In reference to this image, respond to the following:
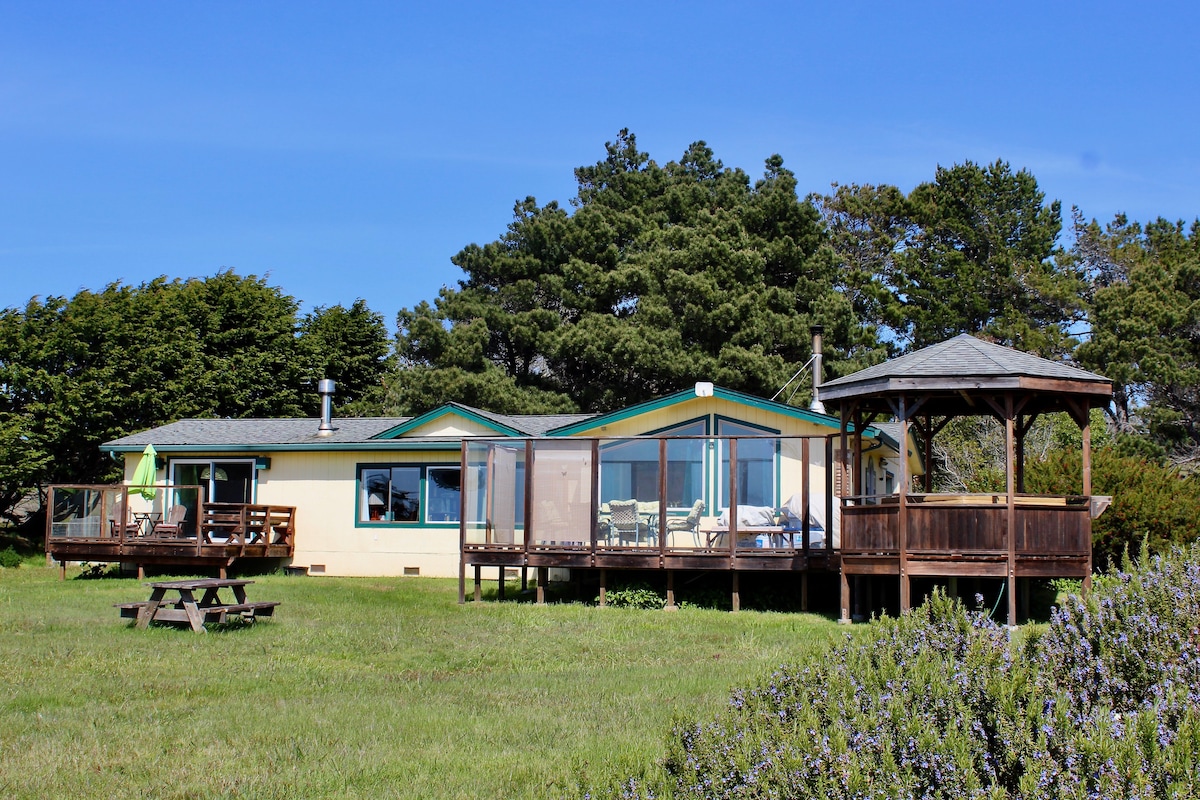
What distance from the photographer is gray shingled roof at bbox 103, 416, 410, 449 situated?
2236 centimetres

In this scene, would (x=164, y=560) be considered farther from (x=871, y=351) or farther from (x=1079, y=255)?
(x=1079, y=255)

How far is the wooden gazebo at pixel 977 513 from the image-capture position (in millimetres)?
13336

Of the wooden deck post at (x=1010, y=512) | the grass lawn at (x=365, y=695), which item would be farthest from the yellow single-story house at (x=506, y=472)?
the wooden deck post at (x=1010, y=512)

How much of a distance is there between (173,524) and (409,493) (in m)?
4.09

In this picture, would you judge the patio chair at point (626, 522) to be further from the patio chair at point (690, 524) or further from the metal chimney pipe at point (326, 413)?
the metal chimney pipe at point (326, 413)

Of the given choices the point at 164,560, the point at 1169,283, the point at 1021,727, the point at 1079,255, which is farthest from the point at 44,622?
the point at 1079,255

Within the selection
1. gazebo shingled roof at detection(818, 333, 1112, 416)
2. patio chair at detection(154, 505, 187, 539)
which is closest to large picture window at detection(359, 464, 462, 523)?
patio chair at detection(154, 505, 187, 539)

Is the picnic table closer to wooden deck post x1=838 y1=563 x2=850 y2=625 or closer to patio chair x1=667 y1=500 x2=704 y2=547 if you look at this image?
patio chair x1=667 y1=500 x2=704 y2=547

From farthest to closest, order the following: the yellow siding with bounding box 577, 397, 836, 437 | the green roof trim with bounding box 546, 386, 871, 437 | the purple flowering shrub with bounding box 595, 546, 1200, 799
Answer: the yellow siding with bounding box 577, 397, 836, 437
the green roof trim with bounding box 546, 386, 871, 437
the purple flowering shrub with bounding box 595, 546, 1200, 799

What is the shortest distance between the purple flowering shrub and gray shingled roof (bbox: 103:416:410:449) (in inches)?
649

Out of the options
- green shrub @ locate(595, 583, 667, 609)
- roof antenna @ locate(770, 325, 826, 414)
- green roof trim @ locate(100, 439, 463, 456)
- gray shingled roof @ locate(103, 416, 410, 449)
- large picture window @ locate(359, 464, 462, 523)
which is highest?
roof antenna @ locate(770, 325, 826, 414)

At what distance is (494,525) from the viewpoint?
16.4m

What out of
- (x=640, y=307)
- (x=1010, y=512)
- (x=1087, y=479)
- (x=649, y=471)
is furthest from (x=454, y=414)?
(x=640, y=307)

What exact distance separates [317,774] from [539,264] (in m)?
31.4
